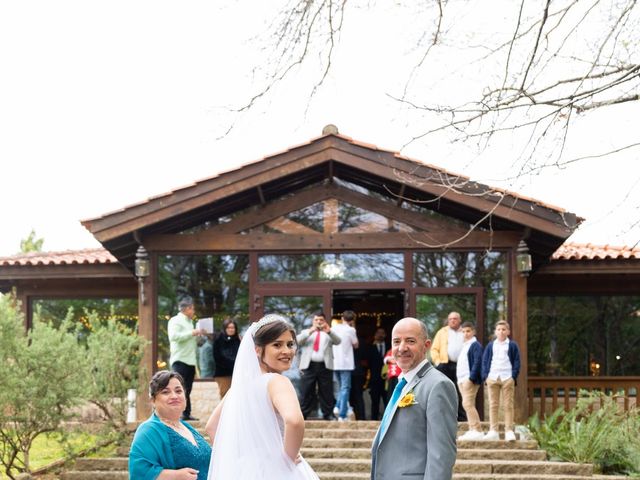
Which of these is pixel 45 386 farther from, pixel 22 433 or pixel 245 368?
pixel 245 368

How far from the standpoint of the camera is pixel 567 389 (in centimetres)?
1658

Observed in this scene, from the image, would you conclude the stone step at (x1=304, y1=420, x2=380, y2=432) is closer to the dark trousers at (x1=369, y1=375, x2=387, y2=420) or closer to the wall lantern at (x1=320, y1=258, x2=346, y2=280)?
the dark trousers at (x1=369, y1=375, x2=387, y2=420)

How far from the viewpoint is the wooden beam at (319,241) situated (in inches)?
599

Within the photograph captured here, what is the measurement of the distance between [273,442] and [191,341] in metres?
9.05

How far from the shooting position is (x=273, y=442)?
5145 mm

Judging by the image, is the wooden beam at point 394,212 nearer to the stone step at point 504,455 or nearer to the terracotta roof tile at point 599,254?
the terracotta roof tile at point 599,254

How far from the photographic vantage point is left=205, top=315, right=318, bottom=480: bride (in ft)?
16.8

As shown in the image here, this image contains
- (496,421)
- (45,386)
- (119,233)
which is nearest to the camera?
(45,386)

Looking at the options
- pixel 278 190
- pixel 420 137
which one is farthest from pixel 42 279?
pixel 420 137

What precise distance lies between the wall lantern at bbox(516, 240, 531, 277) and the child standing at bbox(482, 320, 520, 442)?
200 centimetres

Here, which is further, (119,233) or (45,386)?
(119,233)

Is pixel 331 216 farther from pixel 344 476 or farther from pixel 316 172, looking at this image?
pixel 344 476

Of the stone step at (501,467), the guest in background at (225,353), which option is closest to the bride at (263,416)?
the stone step at (501,467)

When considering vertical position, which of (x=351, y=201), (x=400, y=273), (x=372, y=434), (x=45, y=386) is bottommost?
(x=372, y=434)
